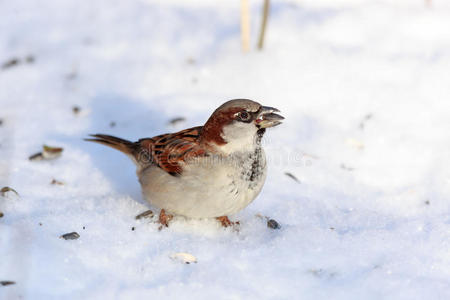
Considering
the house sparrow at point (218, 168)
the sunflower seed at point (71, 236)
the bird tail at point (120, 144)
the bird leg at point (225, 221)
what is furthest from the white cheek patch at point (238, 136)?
the sunflower seed at point (71, 236)

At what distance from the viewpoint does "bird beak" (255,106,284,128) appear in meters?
3.61

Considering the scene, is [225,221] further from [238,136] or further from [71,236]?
[71,236]

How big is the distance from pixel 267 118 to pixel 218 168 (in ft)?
1.56

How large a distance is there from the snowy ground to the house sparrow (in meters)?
0.24

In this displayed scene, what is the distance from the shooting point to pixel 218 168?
11.6 feet

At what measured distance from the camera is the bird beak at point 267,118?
3.61m

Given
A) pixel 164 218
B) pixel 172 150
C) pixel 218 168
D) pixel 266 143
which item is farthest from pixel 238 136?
pixel 266 143

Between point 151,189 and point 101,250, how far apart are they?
0.62 meters

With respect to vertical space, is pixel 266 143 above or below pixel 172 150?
above

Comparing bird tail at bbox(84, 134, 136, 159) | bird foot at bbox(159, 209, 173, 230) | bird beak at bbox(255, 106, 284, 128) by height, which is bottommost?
bird foot at bbox(159, 209, 173, 230)

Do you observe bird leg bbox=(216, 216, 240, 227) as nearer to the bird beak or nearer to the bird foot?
the bird foot

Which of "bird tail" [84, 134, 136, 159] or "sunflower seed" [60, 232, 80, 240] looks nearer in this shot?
"sunflower seed" [60, 232, 80, 240]

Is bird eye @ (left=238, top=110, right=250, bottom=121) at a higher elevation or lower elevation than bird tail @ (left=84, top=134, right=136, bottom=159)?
lower

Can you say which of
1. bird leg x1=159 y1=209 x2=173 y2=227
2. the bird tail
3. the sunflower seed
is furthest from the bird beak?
the sunflower seed
